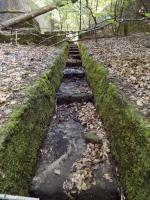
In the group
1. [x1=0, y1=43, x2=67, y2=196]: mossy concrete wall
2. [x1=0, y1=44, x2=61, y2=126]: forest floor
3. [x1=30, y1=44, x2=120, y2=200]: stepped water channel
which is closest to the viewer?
[x1=0, y1=43, x2=67, y2=196]: mossy concrete wall

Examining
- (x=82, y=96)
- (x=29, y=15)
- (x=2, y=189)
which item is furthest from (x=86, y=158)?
(x=29, y=15)

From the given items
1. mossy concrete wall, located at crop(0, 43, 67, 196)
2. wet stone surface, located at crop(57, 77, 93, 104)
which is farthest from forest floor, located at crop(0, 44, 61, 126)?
wet stone surface, located at crop(57, 77, 93, 104)

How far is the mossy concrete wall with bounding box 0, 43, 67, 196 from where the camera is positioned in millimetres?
2768

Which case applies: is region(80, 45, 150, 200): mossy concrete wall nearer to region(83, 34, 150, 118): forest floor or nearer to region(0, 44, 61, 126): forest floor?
region(83, 34, 150, 118): forest floor

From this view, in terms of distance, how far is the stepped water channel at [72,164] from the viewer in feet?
11.4

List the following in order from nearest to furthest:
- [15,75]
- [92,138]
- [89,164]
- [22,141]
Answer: [22,141] → [89,164] → [92,138] → [15,75]

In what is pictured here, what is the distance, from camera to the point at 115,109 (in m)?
4.37

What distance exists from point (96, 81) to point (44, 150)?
276cm

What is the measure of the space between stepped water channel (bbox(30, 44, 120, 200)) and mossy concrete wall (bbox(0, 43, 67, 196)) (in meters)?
0.20

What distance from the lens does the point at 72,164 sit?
407cm

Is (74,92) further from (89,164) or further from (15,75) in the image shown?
(89,164)

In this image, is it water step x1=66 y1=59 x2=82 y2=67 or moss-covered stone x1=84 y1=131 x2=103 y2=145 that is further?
water step x1=66 y1=59 x2=82 y2=67

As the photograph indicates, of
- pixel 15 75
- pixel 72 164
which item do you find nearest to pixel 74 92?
pixel 15 75

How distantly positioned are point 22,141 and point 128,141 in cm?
138
